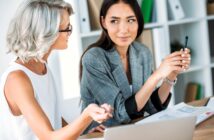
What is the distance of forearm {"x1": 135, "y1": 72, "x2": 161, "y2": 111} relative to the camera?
5.43ft

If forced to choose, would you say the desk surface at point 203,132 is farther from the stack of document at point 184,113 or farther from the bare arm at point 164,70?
the bare arm at point 164,70

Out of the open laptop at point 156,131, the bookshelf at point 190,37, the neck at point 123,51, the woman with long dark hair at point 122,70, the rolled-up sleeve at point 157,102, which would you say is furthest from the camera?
the bookshelf at point 190,37

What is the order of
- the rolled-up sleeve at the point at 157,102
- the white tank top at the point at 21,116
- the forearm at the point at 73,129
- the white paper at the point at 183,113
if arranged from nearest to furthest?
the forearm at the point at 73,129 → the white tank top at the point at 21,116 → the white paper at the point at 183,113 → the rolled-up sleeve at the point at 157,102

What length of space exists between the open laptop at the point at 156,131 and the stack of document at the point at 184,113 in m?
0.43

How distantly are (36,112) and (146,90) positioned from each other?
0.61 metres

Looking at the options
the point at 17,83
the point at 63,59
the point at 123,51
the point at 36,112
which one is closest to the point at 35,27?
the point at 17,83

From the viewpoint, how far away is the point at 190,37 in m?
3.21

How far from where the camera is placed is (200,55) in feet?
10.4

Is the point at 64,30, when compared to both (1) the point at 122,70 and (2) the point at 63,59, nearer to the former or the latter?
(1) the point at 122,70

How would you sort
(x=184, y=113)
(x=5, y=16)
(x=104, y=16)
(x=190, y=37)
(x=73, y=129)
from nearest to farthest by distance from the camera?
(x=73, y=129) < (x=184, y=113) < (x=104, y=16) < (x=5, y=16) < (x=190, y=37)

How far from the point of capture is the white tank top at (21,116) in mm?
1380

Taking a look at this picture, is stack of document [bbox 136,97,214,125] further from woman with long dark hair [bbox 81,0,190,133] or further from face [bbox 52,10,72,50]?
face [bbox 52,10,72,50]

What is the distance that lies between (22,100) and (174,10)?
1988 mm

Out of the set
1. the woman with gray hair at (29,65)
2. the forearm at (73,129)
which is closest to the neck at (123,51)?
the woman with gray hair at (29,65)
